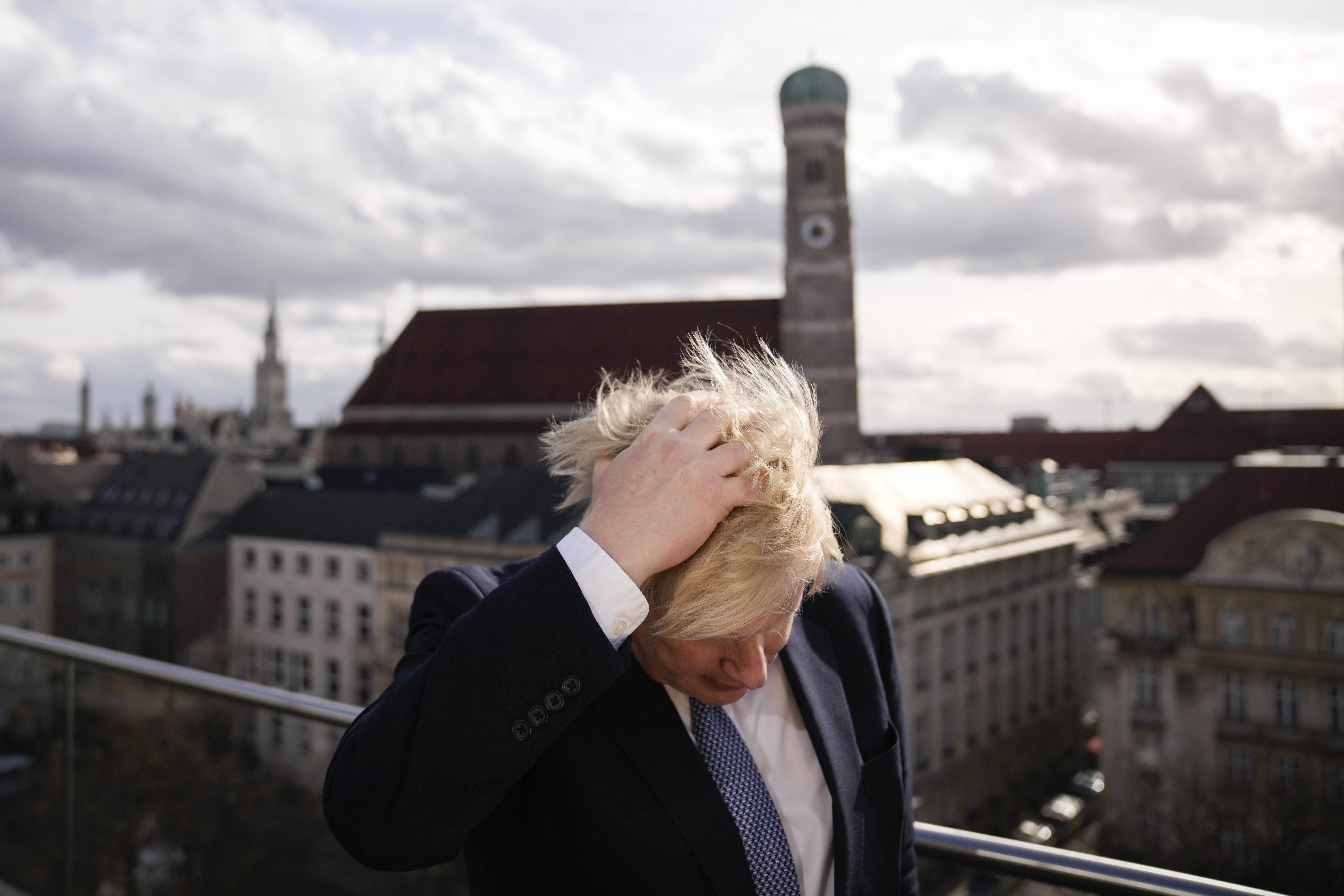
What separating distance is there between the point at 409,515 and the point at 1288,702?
22.3m

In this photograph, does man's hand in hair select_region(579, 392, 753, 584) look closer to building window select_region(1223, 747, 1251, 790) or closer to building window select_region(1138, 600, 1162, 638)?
building window select_region(1223, 747, 1251, 790)

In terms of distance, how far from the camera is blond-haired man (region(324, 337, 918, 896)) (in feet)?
3.59

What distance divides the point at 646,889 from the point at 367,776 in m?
0.41

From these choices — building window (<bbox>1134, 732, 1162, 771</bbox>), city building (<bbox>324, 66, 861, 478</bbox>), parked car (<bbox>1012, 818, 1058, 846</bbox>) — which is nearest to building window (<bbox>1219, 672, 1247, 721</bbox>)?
building window (<bbox>1134, 732, 1162, 771</bbox>)

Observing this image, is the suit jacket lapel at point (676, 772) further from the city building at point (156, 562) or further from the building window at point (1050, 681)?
the city building at point (156, 562)

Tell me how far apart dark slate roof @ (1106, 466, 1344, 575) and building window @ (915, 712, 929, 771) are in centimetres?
504

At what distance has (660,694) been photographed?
1.35m

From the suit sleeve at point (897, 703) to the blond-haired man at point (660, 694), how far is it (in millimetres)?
14

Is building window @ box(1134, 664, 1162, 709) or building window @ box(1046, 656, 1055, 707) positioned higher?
building window @ box(1134, 664, 1162, 709)

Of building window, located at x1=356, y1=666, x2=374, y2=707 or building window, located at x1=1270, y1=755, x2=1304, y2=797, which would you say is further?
building window, located at x1=356, y1=666, x2=374, y2=707

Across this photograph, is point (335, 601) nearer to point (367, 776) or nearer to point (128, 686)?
point (128, 686)

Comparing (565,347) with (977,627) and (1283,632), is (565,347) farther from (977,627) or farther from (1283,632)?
(1283,632)

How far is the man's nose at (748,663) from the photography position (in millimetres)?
1281

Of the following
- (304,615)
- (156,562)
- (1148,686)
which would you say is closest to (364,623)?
(304,615)
